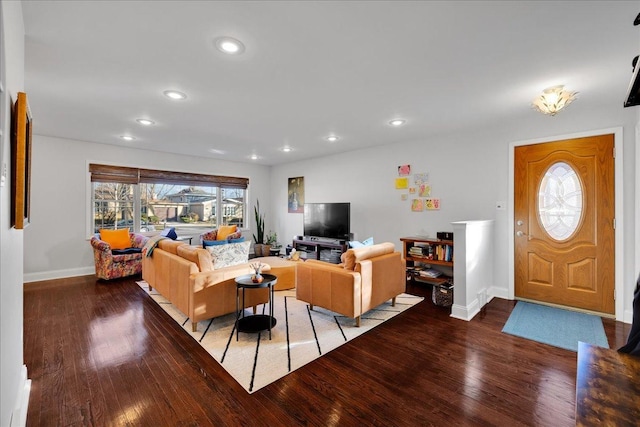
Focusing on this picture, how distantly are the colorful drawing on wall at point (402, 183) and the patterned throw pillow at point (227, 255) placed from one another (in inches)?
112

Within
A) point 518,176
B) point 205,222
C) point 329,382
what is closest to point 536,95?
point 518,176

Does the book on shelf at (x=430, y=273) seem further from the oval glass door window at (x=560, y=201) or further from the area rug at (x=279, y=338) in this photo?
the oval glass door window at (x=560, y=201)

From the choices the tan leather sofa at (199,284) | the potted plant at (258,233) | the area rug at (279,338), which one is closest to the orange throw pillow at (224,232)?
the potted plant at (258,233)

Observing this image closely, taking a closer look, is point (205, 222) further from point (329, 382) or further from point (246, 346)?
point (329, 382)

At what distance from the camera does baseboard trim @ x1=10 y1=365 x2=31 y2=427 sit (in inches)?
53.7

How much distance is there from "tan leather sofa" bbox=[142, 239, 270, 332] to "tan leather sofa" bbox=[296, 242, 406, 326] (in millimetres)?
536

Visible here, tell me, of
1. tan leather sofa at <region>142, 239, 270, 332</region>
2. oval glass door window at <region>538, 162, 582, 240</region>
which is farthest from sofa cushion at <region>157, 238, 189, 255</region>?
oval glass door window at <region>538, 162, 582, 240</region>

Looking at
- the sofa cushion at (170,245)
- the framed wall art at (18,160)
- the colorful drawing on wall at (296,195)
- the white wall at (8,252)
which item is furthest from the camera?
the colorful drawing on wall at (296,195)

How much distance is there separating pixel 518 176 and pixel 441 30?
264 centimetres

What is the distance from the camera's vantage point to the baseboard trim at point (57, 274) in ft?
14.1

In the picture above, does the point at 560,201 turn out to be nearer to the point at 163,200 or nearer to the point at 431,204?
the point at 431,204

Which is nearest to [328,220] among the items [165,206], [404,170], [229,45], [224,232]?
[404,170]

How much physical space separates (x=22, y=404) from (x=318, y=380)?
175cm

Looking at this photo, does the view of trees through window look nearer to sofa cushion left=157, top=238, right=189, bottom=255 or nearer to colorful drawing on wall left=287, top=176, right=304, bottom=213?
colorful drawing on wall left=287, top=176, right=304, bottom=213
